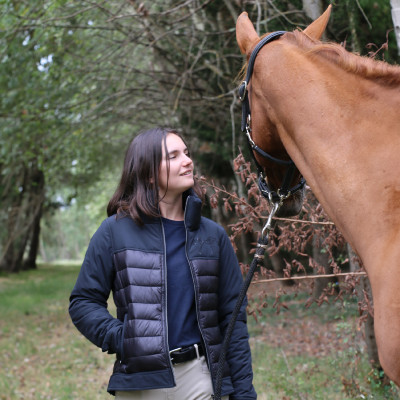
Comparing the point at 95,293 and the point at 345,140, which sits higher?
the point at 345,140

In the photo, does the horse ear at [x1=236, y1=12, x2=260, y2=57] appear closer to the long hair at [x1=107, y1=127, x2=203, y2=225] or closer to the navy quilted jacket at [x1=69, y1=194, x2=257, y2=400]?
the long hair at [x1=107, y1=127, x2=203, y2=225]

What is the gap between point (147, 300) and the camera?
2.25m

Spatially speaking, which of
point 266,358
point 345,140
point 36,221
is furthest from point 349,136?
point 36,221

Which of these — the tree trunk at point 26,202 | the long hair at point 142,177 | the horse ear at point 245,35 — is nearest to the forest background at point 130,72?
the horse ear at point 245,35

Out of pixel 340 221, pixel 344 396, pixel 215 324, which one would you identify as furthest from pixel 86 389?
pixel 340 221

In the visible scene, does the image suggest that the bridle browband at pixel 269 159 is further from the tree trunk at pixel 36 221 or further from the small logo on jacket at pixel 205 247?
the tree trunk at pixel 36 221

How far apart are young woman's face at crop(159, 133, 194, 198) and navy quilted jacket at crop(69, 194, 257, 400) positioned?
8 centimetres

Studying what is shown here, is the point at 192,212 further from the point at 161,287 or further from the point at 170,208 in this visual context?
the point at 161,287

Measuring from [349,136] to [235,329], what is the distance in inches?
44.1

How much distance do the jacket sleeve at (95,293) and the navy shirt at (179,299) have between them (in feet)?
0.78

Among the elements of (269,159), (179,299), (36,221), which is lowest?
(36,221)

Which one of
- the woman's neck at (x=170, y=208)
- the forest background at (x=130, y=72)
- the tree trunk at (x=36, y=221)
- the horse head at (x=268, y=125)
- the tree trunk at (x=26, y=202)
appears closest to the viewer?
the horse head at (x=268, y=125)

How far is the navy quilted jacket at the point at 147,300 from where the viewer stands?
2.20m

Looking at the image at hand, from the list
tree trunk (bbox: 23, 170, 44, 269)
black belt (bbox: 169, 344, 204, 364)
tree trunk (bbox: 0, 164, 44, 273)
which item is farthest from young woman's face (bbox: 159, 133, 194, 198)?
tree trunk (bbox: 23, 170, 44, 269)
